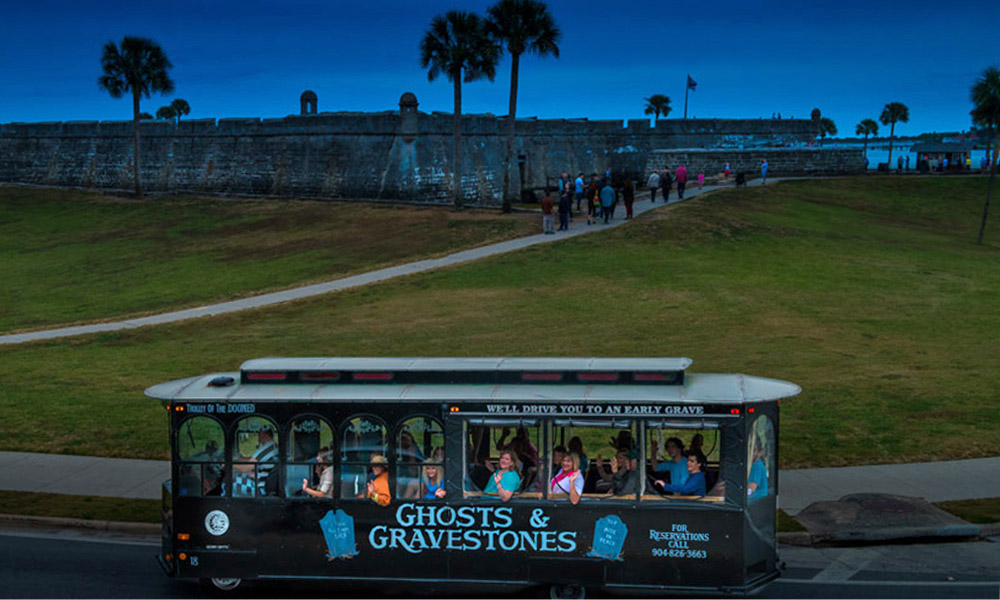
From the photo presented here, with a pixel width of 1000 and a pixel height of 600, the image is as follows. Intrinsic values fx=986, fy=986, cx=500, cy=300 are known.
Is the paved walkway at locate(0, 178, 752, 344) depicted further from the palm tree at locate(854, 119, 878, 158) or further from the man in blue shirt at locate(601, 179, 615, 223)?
the palm tree at locate(854, 119, 878, 158)

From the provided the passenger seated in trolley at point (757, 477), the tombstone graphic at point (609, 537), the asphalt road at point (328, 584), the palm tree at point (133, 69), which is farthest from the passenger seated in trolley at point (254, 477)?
the palm tree at point (133, 69)

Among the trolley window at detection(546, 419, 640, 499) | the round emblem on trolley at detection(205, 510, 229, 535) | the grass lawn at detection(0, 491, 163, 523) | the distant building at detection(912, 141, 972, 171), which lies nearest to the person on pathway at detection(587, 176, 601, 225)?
the grass lawn at detection(0, 491, 163, 523)

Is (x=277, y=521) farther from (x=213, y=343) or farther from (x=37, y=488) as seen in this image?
(x=213, y=343)

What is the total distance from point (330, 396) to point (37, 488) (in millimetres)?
8163

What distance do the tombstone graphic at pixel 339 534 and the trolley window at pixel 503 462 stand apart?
1425 millimetres

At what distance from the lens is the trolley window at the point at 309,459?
11.0 m

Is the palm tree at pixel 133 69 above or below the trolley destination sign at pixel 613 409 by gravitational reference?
above

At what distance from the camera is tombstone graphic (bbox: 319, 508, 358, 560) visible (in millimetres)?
11156

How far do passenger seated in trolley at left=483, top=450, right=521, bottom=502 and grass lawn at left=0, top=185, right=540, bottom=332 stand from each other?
25.9 metres

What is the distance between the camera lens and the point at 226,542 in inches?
444

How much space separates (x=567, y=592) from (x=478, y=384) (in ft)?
8.29

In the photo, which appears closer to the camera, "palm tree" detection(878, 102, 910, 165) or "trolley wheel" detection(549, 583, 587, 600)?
"trolley wheel" detection(549, 583, 587, 600)

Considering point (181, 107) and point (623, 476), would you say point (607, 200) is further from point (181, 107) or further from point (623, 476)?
point (181, 107)

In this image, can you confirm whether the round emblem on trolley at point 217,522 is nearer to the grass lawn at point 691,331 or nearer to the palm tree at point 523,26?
the grass lawn at point 691,331
